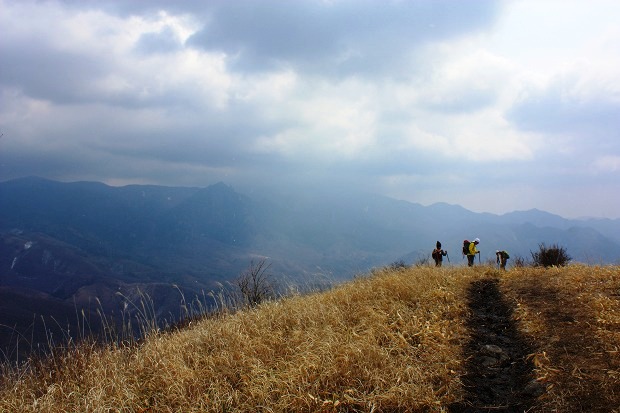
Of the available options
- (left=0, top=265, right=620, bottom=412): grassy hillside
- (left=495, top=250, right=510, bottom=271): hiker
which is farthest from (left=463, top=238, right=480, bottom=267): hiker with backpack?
(left=0, top=265, right=620, bottom=412): grassy hillside

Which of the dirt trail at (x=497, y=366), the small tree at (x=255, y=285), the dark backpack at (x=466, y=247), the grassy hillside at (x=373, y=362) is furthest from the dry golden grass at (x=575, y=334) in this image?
the small tree at (x=255, y=285)

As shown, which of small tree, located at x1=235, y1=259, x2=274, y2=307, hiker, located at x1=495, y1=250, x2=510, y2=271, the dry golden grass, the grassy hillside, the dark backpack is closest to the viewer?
the dry golden grass

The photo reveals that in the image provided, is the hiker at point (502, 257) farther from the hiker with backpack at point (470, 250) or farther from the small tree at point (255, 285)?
the small tree at point (255, 285)

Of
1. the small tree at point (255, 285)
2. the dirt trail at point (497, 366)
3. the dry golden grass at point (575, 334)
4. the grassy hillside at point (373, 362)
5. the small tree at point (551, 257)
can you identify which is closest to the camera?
the dry golden grass at point (575, 334)

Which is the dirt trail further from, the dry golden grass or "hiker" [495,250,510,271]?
"hiker" [495,250,510,271]

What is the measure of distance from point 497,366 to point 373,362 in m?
1.76

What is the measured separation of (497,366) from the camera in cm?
535

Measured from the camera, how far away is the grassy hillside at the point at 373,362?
457cm

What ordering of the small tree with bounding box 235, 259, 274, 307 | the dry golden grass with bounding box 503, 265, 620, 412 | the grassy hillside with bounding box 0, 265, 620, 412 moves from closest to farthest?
the dry golden grass with bounding box 503, 265, 620, 412 < the grassy hillside with bounding box 0, 265, 620, 412 < the small tree with bounding box 235, 259, 274, 307

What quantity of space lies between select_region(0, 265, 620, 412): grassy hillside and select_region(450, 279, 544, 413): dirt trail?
18mm

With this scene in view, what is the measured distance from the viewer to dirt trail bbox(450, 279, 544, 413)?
446 cm

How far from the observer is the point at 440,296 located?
26.7ft

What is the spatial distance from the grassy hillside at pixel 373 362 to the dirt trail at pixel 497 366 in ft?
0.06

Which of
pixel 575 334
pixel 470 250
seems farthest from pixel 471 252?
pixel 575 334
